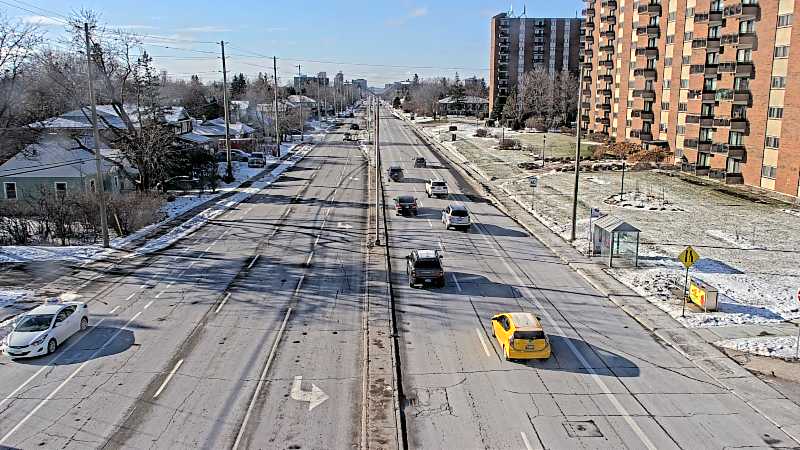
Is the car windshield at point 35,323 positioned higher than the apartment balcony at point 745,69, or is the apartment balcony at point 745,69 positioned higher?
the apartment balcony at point 745,69

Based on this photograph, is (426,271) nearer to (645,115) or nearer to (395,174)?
(395,174)

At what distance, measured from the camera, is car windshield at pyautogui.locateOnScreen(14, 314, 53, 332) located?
21.1 m

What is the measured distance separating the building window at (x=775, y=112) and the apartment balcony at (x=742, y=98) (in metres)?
2.68

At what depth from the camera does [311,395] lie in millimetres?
17609

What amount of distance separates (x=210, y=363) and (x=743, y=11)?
54.6 m

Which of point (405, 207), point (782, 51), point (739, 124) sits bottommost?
point (405, 207)

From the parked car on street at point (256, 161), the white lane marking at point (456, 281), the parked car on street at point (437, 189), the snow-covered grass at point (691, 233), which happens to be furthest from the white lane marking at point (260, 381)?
the parked car on street at point (256, 161)

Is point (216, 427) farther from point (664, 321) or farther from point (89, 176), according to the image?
point (89, 176)

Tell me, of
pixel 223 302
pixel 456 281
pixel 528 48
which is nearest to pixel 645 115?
pixel 456 281

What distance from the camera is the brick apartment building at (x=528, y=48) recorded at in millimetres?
153250

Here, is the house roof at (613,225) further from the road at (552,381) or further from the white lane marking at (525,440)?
the white lane marking at (525,440)

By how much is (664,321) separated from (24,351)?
21.2 metres

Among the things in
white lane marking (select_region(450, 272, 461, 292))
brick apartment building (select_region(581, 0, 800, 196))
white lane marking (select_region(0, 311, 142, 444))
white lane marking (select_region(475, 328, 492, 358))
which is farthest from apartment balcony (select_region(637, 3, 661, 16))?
white lane marking (select_region(0, 311, 142, 444))

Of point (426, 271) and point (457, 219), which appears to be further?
point (457, 219)
